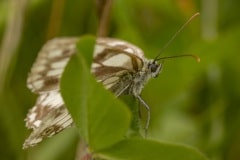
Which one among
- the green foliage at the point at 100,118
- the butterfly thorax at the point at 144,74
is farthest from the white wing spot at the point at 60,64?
the green foliage at the point at 100,118

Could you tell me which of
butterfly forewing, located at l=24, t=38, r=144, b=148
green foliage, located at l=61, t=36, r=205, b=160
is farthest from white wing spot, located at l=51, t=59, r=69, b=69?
green foliage, located at l=61, t=36, r=205, b=160

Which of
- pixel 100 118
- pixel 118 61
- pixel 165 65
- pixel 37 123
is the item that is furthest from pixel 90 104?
pixel 165 65

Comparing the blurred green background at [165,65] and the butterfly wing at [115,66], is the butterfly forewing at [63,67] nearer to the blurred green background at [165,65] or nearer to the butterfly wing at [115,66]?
the butterfly wing at [115,66]

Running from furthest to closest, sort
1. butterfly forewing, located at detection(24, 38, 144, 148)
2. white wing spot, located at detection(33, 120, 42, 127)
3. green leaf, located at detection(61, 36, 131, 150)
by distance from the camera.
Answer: butterfly forewing, located at detection(24, 38, 144, 148) < white wing spot, located at detection(33, 120, 42, 127) < green leaf, located at detection(61, 36, 131, 150)

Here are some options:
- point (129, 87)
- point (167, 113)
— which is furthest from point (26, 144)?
point (167, 113)

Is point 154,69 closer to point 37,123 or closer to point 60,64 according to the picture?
point 60,64

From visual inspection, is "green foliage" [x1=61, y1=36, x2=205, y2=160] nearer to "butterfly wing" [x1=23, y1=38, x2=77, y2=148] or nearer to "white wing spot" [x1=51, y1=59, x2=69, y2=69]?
"butterfly wing" [x1=23, y1=38, x2=77, y2=148]

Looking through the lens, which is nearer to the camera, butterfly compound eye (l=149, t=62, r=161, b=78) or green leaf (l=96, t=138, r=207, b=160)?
green leaf (l=96, t=138, r=207, b=160)
